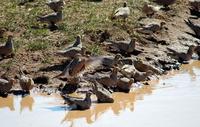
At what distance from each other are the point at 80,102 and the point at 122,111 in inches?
36.6

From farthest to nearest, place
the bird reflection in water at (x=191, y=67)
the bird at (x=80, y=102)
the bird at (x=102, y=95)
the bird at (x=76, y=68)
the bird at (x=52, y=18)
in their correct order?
the bird at (x=52, y=18) < the bird reflection in water at (x=191, y=67) < the bird at (x=76, y=68) < the bird at (x=102, y=95) < the bird at (x=80, y=102)

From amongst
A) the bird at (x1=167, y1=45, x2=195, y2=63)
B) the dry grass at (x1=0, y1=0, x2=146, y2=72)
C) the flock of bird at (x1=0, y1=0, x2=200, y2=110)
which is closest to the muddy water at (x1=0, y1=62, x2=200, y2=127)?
the flock of bird at (x1=0, y1=0, x2=200, y2=110)

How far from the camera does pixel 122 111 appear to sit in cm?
1489

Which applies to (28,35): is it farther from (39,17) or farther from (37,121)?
(37,121)

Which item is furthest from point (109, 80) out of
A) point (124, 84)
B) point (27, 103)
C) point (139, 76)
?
point (27, 103)

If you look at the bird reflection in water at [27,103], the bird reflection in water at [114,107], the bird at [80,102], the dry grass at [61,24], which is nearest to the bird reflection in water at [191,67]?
the dry grass at [61,24]

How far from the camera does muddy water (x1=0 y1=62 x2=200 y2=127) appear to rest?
1391 cm

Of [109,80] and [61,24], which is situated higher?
[61,24]

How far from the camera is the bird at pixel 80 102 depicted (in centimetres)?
1470

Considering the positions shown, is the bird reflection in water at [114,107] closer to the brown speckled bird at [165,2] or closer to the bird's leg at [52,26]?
the bird's leg at [52,26]

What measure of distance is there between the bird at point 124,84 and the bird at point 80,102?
4.82 feet

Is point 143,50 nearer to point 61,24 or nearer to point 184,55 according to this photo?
point 184,55

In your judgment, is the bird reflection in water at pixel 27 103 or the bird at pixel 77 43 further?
the bird at pixel 77 43

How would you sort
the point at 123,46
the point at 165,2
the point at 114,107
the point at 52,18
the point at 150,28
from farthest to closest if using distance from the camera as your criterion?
the point at 165,2, the point at 150,28, the point at 52,18, the point at 123,46, the point at 114,107
